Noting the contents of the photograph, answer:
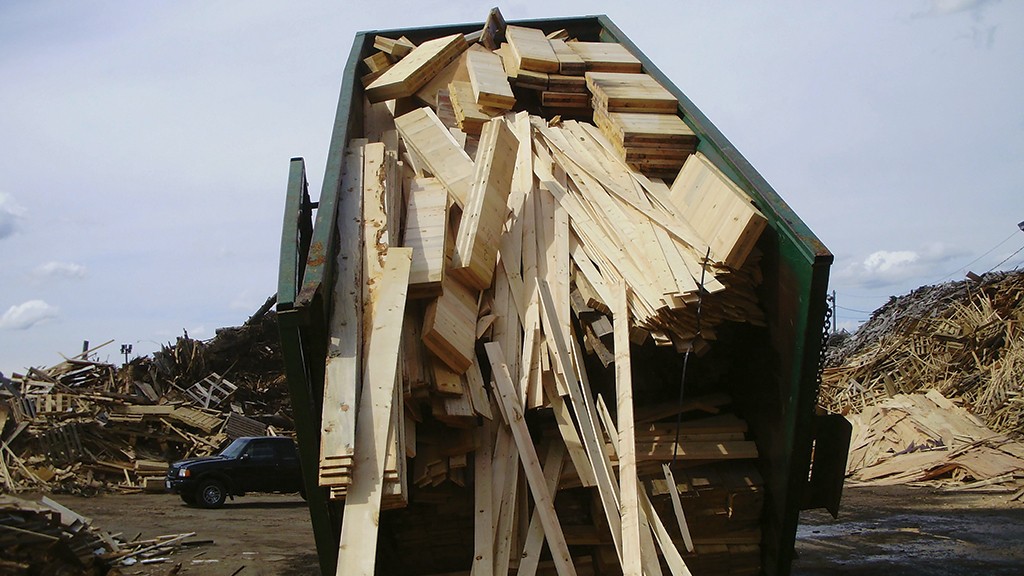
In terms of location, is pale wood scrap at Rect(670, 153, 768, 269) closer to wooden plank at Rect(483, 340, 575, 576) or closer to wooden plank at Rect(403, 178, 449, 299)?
wooden plank at Rect(483, 340, 575, 576)

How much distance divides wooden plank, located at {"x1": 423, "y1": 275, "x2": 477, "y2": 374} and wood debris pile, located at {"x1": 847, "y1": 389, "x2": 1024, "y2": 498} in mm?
9037

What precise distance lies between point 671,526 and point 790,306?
4.15 ft

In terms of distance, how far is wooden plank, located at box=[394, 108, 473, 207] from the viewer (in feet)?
19.4

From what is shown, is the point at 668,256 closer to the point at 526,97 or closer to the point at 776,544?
the point at 776,544

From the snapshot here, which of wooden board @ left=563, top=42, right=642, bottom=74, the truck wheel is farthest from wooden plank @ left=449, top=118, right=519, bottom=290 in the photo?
the truck wheel

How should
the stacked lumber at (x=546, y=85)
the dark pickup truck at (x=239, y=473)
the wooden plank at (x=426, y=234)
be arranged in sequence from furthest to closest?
the dark pickup truck at (x=239, y=473) → the stacked lumber at (x=546, y=85) → the wooden plank at (x=426, y=234)

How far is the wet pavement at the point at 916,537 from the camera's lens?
6883 mm

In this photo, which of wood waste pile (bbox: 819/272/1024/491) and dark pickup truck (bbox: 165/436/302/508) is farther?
dark pickup truck (bbox: 165/436/302/508)

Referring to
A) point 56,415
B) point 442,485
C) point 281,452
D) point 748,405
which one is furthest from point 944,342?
point 56,415

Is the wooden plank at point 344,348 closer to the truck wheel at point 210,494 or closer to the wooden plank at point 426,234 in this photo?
the wooden plank at point 426,234

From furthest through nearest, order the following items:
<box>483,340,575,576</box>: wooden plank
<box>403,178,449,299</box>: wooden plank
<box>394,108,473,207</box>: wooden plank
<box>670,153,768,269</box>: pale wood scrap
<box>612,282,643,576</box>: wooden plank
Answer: <box>394,108,473,207</box>: wooden plank → <box>403,178,449,299</box>: wooden plank → <box>670,153,768,269</box>: pale wood scrap → <box>483,340,575,576</box>: wooden plank → <box>612,282,643,576</box>: wooden plank

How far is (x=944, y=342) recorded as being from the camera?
1772 cm

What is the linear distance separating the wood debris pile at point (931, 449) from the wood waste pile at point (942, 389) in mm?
15

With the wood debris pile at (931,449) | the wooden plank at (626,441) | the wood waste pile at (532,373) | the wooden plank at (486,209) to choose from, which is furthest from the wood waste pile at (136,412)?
the wooden plank at (626,441)
